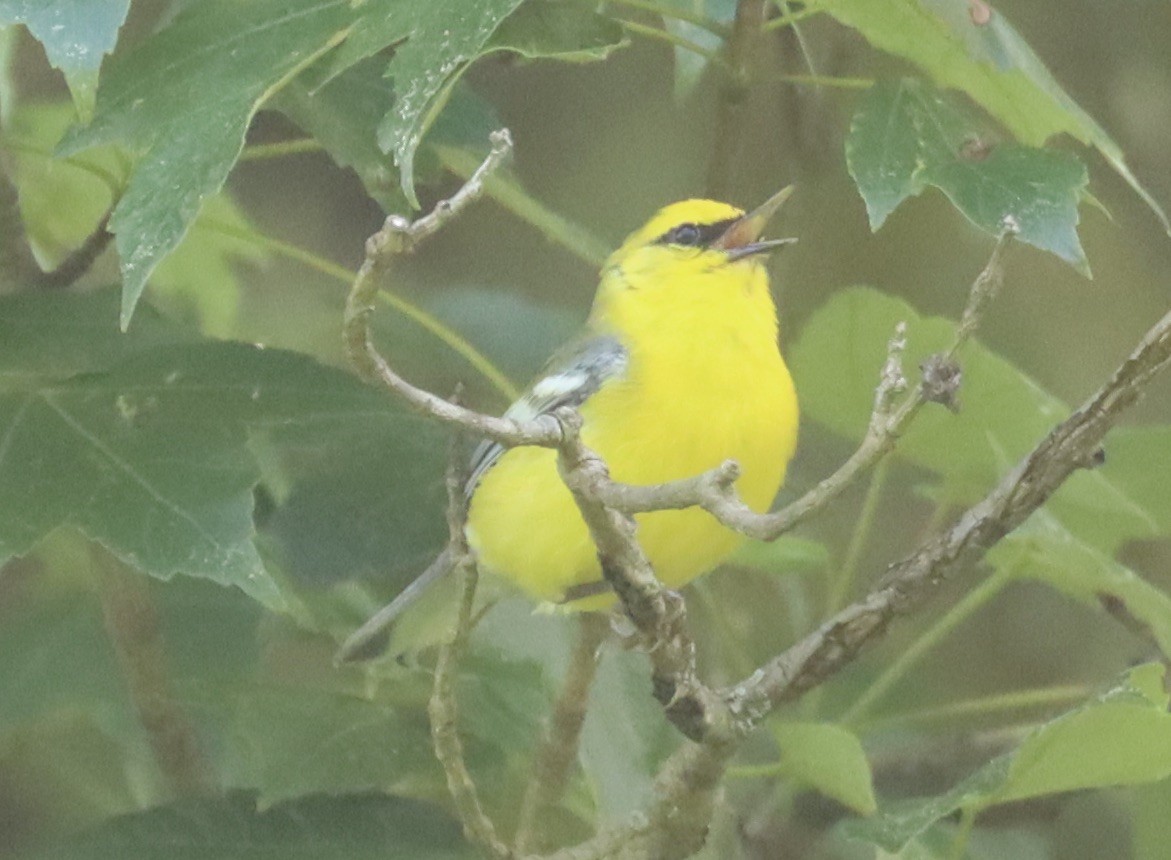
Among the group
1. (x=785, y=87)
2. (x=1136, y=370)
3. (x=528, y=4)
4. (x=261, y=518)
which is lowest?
A: (x=261, y=518)

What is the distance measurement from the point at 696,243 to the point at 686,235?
15mm

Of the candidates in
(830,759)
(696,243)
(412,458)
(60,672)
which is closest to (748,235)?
(696,243)

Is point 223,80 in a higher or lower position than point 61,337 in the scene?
higher

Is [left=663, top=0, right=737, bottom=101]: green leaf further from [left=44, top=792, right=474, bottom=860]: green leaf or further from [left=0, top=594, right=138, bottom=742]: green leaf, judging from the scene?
[left=0, top=594, right=138, bottom=742]: green leaf

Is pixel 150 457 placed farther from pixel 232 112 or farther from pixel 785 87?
pixel 785 87

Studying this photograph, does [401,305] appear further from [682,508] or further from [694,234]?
[682,508]

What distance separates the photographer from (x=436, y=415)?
720 mm

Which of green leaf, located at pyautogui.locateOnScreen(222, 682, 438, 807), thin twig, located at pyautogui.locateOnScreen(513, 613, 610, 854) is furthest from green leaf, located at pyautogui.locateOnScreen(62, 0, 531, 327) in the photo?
green leaf, located at pyautogui.locateOnScreen(222, 682, 438, 807)

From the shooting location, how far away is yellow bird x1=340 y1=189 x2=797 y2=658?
1.32 m

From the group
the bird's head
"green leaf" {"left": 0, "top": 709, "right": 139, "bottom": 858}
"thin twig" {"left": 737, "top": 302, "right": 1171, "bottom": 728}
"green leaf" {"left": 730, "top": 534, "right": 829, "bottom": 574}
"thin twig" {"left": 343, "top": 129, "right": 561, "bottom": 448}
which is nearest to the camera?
"thin twig" {"left": 343, "top": 129, "right": 561, "bottom": 448}

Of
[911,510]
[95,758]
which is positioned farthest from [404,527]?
[911,510]

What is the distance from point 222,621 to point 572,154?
1.11 meters

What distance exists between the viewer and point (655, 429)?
4.35 ft

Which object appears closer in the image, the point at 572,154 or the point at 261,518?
the point at 261,518
